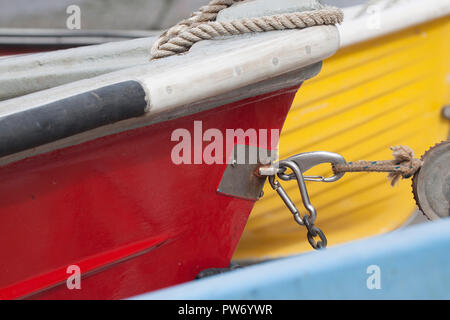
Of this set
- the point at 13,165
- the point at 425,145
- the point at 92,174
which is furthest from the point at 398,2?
the point at 13,165

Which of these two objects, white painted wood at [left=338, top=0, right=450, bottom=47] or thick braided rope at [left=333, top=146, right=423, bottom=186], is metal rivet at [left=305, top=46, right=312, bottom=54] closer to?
thick braided rope at [left=333, top=146, right=423, bottom=186]

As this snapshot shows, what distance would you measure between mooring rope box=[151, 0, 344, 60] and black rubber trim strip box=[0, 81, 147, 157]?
1.30 feet

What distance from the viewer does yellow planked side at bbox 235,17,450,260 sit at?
2375 millimetres

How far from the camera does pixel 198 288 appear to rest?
82 cm

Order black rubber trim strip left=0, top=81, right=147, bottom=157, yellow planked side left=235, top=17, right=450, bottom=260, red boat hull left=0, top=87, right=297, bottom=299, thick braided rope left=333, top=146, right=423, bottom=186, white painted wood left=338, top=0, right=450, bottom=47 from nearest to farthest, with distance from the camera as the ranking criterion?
black rubber trim strip left=0, top=81, right=147, bottom=157, red boat hull left=0, top=87, right=297, bottom=299, thick braided rope left=333, top=146, right=423, bottom=186, white painted wood left=338, top=0, right=450, bottom=47, yellow planked side left=235, top=17, right=450, bottom=260

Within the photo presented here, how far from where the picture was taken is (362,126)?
Result: 8.19 ft

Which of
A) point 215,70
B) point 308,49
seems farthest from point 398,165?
point 215,70

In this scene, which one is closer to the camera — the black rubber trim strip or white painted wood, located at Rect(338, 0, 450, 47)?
the black rubber trim strip

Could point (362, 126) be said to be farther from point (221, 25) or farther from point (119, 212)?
point (119, 212)

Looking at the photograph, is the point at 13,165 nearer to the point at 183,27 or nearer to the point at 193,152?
the point at 193,152

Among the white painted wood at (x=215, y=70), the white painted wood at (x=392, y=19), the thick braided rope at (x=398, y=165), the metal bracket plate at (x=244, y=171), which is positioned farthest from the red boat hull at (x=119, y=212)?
the white painted wood at (x=392, y=19)

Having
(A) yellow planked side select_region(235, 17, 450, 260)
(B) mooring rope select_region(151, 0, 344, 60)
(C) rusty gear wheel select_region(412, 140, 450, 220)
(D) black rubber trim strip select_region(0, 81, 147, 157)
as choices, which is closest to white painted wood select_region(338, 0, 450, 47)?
(A) yellow planked side select_region(235, 17, 450, 260)

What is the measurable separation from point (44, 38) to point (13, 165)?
76.7 inches

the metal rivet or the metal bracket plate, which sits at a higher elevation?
the metal rivet
